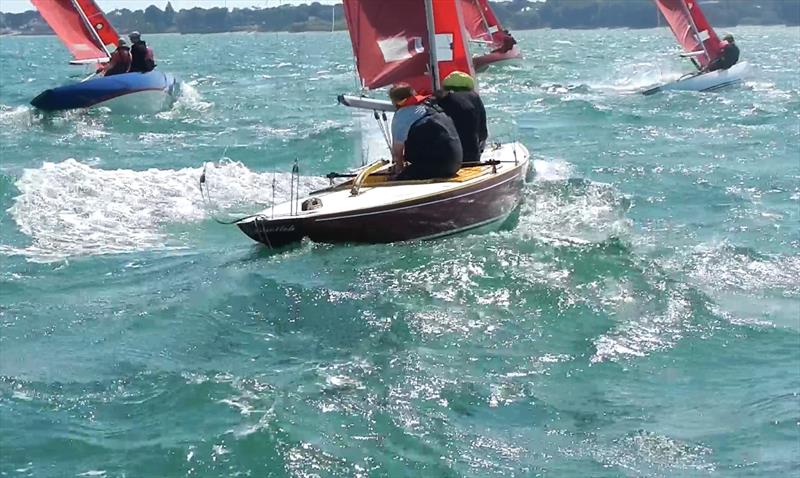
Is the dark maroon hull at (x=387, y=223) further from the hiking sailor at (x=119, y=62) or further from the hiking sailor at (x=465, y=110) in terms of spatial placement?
the hiking sailor at (x=119, y=62)

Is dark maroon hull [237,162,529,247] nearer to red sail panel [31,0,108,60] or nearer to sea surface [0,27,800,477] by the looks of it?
sea surface [0,27,800,477]

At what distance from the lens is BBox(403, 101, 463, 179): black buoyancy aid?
10672 millimetres

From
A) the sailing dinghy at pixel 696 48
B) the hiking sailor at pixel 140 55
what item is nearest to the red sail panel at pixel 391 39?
the hiking sailor at pixel 140 55

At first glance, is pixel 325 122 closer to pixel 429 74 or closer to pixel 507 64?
pixel 429 74

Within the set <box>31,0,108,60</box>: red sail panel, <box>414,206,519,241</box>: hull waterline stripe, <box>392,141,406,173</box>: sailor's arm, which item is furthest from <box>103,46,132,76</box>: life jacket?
<box>414,206,519,241</box>: hull waterline stripe

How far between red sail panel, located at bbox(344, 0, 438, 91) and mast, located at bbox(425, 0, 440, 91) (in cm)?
16

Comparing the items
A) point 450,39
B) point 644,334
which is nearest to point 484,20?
point 450,39

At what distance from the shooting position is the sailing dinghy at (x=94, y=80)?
2241 cm

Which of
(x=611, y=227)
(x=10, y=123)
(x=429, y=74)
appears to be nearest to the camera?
(x=611, y=227)

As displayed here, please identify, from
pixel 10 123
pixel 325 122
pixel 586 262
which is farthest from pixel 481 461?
pixel 10 123

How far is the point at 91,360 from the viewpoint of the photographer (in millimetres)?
7363

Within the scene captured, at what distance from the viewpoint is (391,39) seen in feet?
41.9

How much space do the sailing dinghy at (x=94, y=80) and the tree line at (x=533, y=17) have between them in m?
85.8

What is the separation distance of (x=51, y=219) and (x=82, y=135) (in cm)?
889
